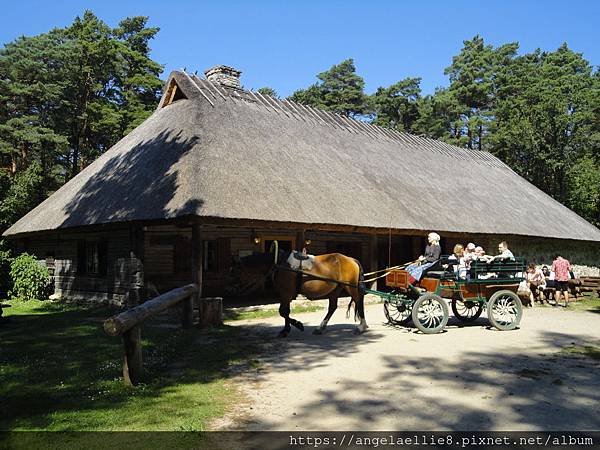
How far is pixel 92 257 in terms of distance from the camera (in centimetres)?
1608

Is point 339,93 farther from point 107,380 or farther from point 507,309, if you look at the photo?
point 107,380


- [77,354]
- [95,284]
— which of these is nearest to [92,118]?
[95,284]

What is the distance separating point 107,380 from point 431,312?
6.05 metres

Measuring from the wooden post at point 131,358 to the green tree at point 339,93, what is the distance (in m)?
45.5

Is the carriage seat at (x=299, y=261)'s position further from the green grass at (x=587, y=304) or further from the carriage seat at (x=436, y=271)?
the green grass at (x=587, y=304)

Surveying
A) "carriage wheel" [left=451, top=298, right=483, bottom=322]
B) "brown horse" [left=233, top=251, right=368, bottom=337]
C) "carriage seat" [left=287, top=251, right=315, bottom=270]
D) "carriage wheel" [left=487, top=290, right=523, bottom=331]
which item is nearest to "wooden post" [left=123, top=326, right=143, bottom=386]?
"brown horse" [left=233, top=251, right=368, bottom=337]

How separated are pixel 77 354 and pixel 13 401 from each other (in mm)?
2254

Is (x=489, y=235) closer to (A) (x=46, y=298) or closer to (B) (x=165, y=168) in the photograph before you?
(B) (x=165, y=168)

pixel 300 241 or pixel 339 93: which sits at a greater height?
pixel 339 93

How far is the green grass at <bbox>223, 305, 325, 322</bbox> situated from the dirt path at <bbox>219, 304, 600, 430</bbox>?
265 centimetres

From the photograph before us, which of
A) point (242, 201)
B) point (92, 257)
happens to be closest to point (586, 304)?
point (242, 201)

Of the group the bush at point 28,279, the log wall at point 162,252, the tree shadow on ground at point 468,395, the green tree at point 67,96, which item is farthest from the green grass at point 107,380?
the green tree at point 67,96

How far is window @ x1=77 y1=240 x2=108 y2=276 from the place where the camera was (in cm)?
1552

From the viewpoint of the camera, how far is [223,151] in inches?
533
